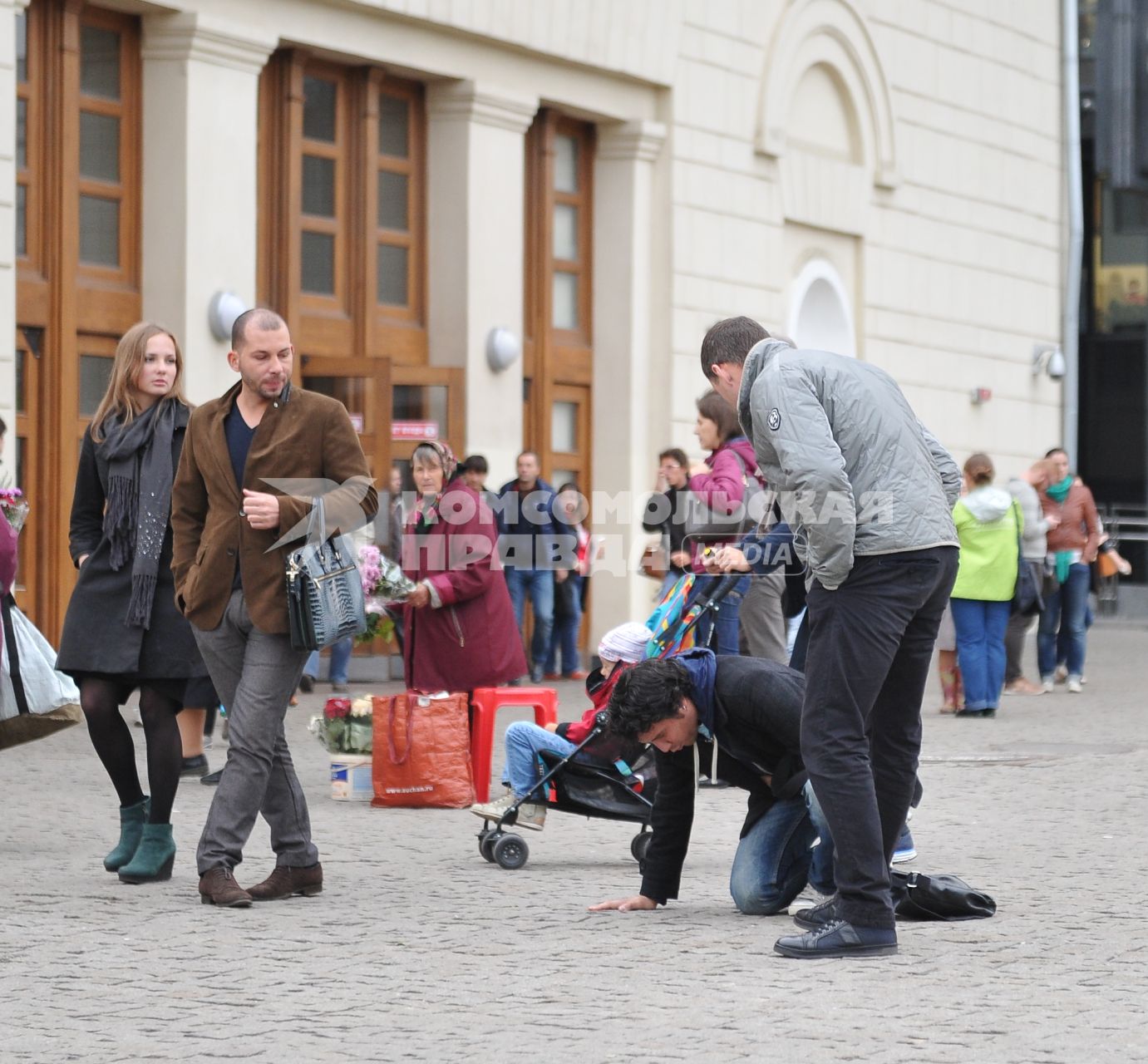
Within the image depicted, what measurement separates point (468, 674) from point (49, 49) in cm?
718

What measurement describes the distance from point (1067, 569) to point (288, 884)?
10928 millimetres

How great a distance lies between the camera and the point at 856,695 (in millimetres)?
6055

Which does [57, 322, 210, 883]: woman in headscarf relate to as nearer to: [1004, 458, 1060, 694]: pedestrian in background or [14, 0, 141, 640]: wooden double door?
[14, 0, 141, 640]: wooden double door

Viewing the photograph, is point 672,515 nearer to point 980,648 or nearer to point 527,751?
point 980,648

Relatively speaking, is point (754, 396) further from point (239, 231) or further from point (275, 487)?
point (239, 231)

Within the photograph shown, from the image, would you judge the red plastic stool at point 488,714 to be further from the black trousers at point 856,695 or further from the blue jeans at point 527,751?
the black trousers at point 856,695

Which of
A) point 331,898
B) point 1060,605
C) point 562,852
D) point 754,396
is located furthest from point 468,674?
point 1060,605

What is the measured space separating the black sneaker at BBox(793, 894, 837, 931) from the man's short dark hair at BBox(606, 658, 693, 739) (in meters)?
0.66

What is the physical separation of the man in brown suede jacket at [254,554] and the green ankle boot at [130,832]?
0.74 meters

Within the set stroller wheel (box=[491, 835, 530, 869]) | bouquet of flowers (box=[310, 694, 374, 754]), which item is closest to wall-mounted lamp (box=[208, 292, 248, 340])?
bouquet of flowers (box=[310, 694, 374, 754])

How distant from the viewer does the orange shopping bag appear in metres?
9.51

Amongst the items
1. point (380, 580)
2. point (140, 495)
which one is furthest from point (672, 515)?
point (140, 495)

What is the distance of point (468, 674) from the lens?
32.5 feet

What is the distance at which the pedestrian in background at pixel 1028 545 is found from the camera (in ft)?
52.3
